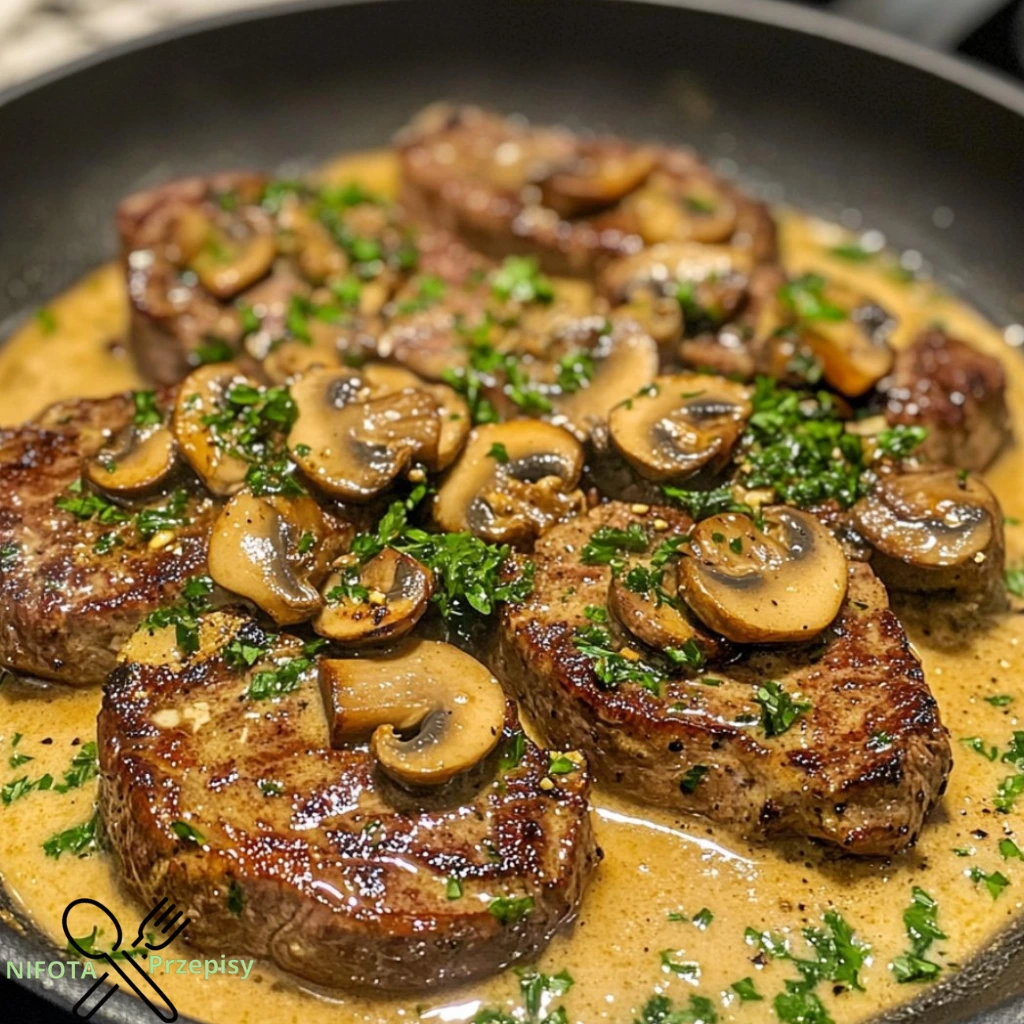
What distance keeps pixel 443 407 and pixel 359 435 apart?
18.4 inches

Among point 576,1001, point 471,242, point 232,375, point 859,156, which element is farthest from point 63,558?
point 859,156

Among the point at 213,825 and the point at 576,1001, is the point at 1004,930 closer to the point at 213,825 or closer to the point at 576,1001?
the point at 576,1001

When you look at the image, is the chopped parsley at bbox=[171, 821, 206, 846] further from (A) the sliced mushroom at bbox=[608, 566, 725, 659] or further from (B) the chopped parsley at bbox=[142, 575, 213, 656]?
(A) the sliced mushroom at bbox=[608, 566, 725, 659]

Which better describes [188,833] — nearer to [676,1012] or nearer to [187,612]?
[187,612]

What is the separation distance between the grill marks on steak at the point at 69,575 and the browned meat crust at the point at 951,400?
3025 mm

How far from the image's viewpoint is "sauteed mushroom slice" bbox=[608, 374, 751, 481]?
171 inches

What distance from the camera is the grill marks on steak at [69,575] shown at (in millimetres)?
4047

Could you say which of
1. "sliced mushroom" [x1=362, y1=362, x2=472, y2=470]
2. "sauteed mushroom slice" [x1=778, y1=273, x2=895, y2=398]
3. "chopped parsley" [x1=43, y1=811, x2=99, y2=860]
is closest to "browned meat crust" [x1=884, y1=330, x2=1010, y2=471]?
"sauteed mushroom slice" [x1=778, y1=273, x2=895, y2=398]

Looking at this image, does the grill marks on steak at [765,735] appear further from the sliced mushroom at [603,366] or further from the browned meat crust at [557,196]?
the browned meat crust at [557,196]

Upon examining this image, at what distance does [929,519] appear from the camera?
4.33 metres

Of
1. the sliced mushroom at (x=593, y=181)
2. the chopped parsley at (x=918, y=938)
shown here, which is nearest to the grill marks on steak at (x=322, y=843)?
the chopped parsley at (x=918, y=938)

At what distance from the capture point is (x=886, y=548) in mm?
4250

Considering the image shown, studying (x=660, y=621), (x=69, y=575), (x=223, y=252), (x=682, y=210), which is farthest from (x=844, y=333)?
(x=69, y=575)

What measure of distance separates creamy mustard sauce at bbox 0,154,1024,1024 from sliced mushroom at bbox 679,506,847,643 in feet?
2.36
